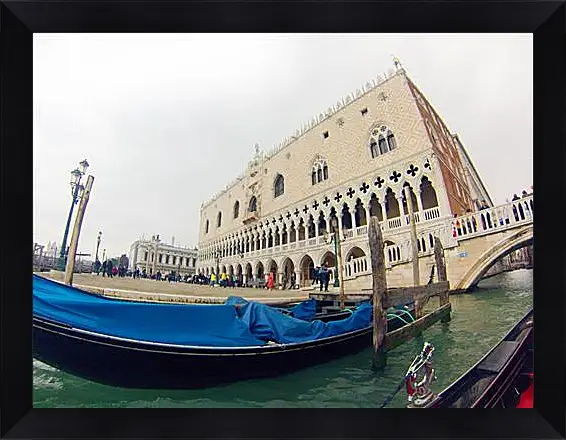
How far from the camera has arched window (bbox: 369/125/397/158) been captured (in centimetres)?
184

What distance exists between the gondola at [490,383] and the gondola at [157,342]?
0.36 m

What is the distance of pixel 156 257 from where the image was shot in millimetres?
1729

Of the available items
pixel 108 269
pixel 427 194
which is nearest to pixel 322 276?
pixel 427 194

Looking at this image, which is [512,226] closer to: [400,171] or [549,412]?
[400,171]

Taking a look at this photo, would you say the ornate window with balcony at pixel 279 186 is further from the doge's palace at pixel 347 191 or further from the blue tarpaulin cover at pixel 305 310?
the blue tarpaulin cover at pixel 305 310

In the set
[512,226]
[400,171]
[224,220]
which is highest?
[400,171]

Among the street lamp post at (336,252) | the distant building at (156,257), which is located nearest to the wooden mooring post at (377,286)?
the street lamp post at (336,252)

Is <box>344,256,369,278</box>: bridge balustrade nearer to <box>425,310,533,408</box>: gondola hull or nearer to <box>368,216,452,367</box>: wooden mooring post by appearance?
<box>368,216,452,367</box>: wooden mooring post

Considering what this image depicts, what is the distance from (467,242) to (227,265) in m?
1.57

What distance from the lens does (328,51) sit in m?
1.52
